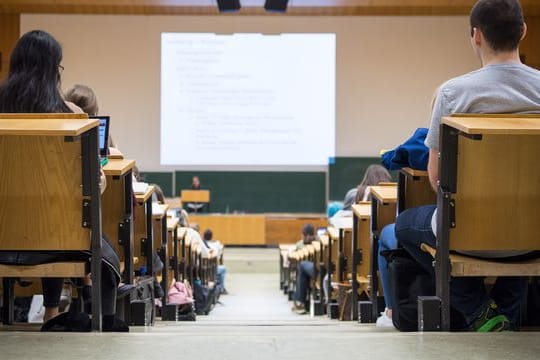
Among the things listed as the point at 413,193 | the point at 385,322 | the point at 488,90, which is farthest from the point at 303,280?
the point at 488,90

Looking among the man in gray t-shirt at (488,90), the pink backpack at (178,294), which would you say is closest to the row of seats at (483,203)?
the man in gray t-shirt at (488,90)

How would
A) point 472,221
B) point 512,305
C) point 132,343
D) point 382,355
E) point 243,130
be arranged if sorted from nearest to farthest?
1. point 382,355
2. point 132,343
3. point 472,221
4. point 512,305
5. point 243,130

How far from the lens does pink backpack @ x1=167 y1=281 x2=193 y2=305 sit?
5.54 metres

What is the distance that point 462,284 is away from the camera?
9.53 ft

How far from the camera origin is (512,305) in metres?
3.00

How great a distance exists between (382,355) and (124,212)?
5.83 feet

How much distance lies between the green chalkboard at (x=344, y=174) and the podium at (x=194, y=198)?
2.32 metres

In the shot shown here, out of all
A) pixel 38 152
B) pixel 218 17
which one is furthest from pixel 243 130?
pixel 38 152

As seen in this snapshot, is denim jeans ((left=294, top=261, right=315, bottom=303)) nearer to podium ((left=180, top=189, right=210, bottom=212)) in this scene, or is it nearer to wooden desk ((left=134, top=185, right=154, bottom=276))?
wooden desk ((left=134, top=185, right=154, bottom=276))

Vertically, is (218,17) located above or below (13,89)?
above

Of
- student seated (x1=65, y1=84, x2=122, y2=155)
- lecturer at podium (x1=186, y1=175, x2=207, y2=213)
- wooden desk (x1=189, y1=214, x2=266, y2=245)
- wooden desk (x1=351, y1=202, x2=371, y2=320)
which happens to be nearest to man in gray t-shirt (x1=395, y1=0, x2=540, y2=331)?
wooden desk (x1=351, y1=202, x2=371, y2=320)

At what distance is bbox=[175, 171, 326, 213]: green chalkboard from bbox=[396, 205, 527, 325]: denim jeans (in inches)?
462

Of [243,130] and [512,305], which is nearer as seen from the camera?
[512,305]

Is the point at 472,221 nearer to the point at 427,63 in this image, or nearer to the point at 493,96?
the point at 493,96
